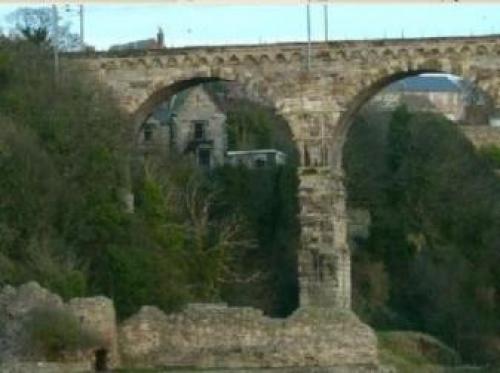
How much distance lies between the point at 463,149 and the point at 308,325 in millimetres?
25860

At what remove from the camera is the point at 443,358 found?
43312 mm

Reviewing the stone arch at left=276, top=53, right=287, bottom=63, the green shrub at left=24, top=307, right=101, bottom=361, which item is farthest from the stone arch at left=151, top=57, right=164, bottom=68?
the green shrub at left=24, top=307, right=101, bottom=361

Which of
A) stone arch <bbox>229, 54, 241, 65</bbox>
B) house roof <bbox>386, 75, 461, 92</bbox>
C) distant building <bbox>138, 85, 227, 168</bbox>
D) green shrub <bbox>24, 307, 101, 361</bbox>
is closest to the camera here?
green shrub <bbox>24, 307, 101, 361</bbox>

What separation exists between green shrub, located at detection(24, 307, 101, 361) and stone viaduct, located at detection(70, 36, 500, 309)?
40.0 feet

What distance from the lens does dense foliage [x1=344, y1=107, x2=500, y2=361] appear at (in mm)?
48125

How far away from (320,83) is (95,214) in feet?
28.9

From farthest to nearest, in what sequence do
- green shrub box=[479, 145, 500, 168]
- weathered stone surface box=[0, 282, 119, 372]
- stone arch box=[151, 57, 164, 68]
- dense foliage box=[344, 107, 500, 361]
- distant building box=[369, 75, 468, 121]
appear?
distant building box=[369, 75, 468, 121], green shrub box=[479, 145, 500, 168], dense foliage box=[344, 107, 500, 361], stone arch box=[151, 57, 164, 68], weathered stone surface box=[0, 282, 119, 372]

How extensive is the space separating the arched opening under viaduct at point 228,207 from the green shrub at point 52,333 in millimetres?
7835

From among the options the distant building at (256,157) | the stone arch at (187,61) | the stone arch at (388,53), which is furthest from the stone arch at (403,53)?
the distant building at (256,157)

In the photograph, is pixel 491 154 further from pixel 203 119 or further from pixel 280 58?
pixel 280 58

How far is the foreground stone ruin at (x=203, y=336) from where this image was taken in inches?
1255

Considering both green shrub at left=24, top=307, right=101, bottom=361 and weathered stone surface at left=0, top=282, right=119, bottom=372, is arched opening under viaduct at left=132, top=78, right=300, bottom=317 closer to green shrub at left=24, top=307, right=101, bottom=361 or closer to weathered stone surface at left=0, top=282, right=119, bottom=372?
weathered stone surface at left=0, top=282, right=119, bottom=372

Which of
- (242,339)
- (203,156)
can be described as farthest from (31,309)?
(203,156)

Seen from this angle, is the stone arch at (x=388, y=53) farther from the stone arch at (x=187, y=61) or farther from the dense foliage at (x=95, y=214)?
the dense foliage at (x=95, y=214)
